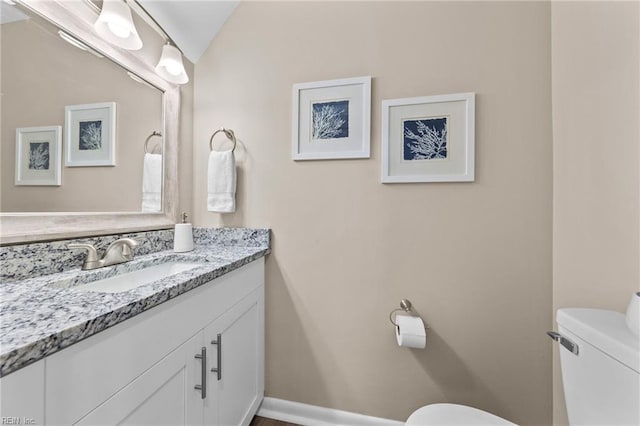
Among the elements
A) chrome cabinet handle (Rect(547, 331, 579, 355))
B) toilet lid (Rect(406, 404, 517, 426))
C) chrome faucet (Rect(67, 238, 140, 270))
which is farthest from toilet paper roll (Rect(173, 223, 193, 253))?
chrome cabinet handle (Rect(547, 331, 579, 355))

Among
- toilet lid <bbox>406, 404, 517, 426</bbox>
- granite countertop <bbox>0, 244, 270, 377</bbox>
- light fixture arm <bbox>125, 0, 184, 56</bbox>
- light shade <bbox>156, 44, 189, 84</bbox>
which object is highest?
light fixture arm <bbox>125, 0, 184, 56</bbox>

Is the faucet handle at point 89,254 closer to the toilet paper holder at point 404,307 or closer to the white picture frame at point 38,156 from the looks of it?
the white picture frame at point 38,156

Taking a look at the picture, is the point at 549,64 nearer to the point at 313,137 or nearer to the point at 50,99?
the point at 313,137

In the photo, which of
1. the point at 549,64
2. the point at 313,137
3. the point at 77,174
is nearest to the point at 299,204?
the point at 313,137

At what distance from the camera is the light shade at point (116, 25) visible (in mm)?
972

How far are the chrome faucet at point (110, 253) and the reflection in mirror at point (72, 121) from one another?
0.17 meters

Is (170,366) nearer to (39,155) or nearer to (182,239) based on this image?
(182,239)

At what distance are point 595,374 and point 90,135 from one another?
1912 millimetres

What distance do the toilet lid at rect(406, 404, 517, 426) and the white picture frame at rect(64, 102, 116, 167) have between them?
1549 mm

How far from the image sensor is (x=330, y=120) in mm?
1317

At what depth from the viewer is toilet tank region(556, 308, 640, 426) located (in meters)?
0.64

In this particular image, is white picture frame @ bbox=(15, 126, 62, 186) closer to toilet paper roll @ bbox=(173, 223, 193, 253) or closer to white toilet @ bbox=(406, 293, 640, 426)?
toilet paper roll @ bbox=(173, 223, 193, 253)

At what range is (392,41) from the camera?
4.13 ft

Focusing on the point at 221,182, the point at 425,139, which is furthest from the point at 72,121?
the point at 425,139
